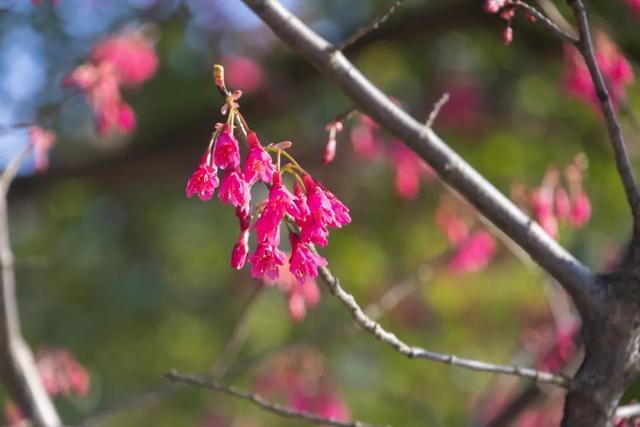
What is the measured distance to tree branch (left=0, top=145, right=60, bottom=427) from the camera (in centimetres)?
270

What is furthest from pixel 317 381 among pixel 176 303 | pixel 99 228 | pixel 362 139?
pixel 99 228

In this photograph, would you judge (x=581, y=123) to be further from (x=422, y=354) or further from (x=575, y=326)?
(x=422, y=354)

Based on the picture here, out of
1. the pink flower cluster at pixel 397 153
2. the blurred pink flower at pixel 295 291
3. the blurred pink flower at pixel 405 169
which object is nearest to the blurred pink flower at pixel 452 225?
the pink flower cluster at pixel 397 153

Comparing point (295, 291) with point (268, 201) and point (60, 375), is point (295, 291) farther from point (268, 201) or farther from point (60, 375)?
point (268, 201)

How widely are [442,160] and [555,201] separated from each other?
3.77 ft

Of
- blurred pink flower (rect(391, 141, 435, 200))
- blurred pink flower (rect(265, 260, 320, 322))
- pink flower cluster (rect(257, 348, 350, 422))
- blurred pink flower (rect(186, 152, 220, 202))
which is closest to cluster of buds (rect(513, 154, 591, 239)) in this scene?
blurred pink flower (rect(265, 260, 320, 322))

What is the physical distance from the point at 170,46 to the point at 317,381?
7.70 ft

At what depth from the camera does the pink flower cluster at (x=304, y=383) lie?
3.42 meters

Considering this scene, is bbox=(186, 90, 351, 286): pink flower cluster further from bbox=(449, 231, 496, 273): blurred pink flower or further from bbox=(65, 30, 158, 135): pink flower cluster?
bbox=(449, 231, 496, 273): blurred pink flower

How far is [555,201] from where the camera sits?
9.30 feet

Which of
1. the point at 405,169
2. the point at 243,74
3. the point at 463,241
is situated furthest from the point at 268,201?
the point at 243,74

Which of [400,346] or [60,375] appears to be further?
[60,375]

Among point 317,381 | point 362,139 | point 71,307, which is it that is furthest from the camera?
point 71,307

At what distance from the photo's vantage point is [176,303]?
5695 millimetres
